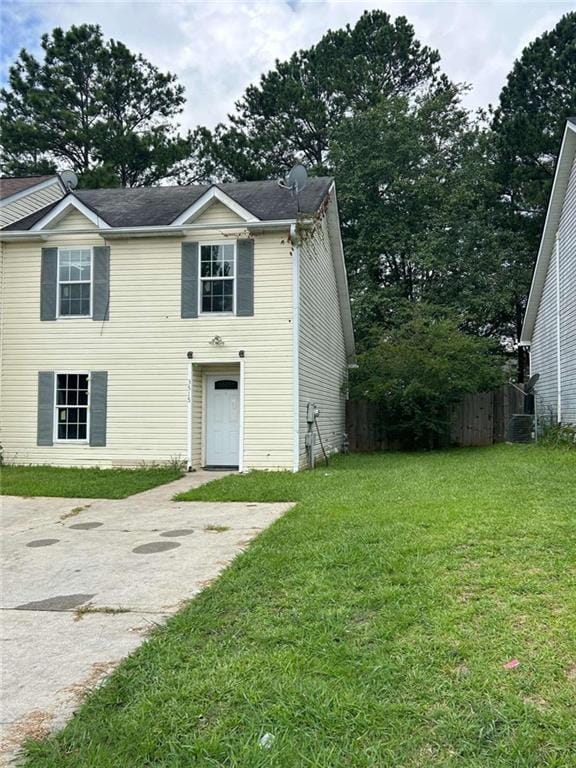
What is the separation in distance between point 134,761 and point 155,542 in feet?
12.2

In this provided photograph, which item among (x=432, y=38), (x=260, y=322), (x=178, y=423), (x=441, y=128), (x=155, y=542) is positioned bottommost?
(x=155, y=542)

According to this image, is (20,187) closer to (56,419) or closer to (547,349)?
(56,419)

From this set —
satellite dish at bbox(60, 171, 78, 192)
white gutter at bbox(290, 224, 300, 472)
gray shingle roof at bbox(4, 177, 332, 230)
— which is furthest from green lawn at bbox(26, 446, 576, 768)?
satellite dish at bbox(60, 171, 78, 192)

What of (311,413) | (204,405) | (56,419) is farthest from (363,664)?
(56,419)

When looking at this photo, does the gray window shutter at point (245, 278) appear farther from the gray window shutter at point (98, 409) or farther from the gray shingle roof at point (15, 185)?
the gray shingle roof at point (15, 185)

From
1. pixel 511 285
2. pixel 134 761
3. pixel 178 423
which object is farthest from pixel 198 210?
pixel 511 285

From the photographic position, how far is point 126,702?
2.57 metres

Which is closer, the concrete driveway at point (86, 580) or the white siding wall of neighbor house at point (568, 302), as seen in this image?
the concrete driveway at point (86, 580)

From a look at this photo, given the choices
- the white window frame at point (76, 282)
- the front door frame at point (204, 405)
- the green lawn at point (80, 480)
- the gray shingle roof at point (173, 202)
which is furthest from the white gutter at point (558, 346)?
the white window frame at point (76, 282)

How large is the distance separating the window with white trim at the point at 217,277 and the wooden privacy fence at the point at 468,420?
700 centimetres

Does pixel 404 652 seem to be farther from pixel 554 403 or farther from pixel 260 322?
pixel 554 403

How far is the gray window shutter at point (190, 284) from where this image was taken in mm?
11836

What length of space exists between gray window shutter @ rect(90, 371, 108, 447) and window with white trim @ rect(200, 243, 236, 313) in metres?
2.67

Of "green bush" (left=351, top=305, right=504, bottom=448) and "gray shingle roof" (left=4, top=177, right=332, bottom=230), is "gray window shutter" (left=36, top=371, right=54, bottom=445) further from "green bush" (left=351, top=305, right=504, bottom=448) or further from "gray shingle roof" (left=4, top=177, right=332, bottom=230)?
"green bush" (left=351, top=305, right=504, bottom=448)
